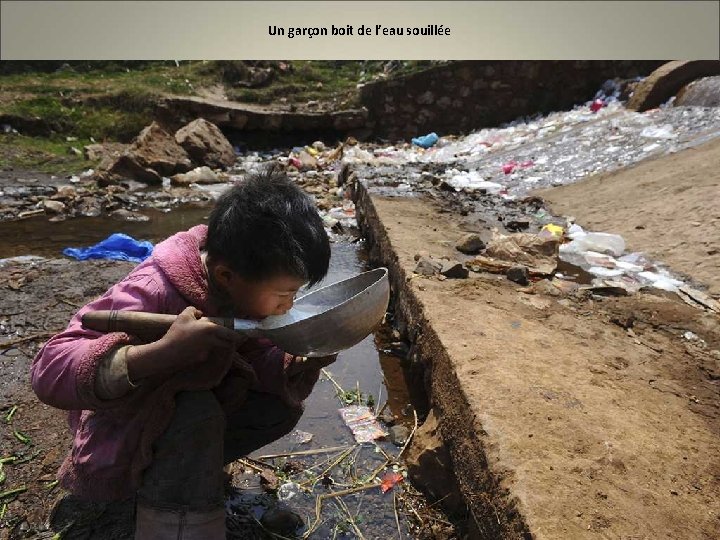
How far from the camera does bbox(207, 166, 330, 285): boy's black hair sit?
1.30 meters

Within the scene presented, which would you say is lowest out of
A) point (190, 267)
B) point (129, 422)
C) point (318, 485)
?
point (318, 485)

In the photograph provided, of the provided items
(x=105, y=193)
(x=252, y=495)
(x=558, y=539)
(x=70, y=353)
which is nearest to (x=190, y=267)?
(x=70, y=353)

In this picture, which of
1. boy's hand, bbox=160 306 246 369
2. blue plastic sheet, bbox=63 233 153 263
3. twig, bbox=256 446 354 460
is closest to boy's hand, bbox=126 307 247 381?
boy's hand, bbox=160 306 246 369

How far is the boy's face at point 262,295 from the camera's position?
53.1 inches

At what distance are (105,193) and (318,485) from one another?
229 inches

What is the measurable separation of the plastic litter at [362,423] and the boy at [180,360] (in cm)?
97

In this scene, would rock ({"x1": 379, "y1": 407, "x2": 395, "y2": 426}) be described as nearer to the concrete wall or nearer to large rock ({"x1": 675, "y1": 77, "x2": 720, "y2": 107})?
large rock ({"x1": 675, "y1": 77, "x2": 720, "y2": 107})

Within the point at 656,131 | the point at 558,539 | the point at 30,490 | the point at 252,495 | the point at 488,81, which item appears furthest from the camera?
the point at 488,81

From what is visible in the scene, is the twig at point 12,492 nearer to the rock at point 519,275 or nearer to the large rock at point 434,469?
the large rock at point 434,469

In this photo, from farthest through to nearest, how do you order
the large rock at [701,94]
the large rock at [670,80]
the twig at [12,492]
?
1. the large rock at [670,80]
2. the large rock at [701,94]
3. the twig at [12,492]

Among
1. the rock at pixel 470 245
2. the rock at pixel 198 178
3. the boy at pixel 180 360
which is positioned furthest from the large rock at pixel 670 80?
the boy at pixel 180 360

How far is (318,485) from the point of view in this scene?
2.03 metres

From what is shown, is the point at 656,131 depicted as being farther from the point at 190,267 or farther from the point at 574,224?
the point at 190,267

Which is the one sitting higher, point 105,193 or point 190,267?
point 190,267
